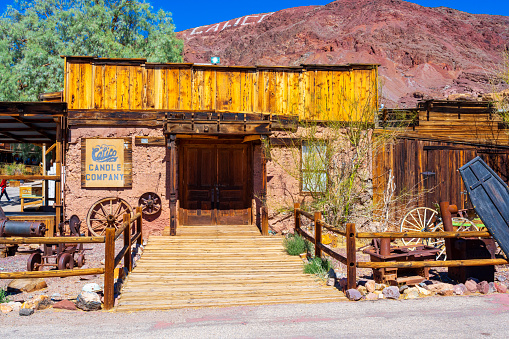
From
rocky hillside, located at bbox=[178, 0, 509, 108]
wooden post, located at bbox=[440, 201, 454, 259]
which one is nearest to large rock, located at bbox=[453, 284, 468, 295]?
wooden post, located at bbox=[440, 201, 454, 259]

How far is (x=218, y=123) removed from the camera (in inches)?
380

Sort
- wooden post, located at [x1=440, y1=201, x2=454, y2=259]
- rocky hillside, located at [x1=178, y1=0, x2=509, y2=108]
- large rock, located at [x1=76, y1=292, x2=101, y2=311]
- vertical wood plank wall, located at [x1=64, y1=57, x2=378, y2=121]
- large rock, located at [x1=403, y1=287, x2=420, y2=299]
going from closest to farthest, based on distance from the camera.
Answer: large rock, located at [x1=76, y1=292, x2=101, y2=311] < large rock, located at [x1=403, y1=287, x2=420, y2=299] < wooden post, located at [x1=440, y1=201, x2=454, y2=259] < vertical wood plank wall, located at [x1=64, y1=57, x2=378, y2=121] < rocky hillside, located at [x1=178, y1=0, x2=509, y2=108]

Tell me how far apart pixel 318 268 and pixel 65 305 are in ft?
13.4

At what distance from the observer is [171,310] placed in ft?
17.3

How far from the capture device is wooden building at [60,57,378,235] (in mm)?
9938

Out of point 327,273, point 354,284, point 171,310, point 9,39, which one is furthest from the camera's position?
point 9,39

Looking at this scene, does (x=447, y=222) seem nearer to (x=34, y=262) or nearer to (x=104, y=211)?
(x=34, y=262)

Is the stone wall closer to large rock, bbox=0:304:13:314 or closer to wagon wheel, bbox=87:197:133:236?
wagon wheel, bbox=87:197:133:236

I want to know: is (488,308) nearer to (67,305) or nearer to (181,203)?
(67,305)

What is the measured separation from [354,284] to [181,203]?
20.3 ft

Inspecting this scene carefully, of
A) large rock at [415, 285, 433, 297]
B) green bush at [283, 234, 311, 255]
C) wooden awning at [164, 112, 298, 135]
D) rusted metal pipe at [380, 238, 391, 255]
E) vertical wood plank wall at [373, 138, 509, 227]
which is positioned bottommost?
large rock at [415, 285, 433, 297]

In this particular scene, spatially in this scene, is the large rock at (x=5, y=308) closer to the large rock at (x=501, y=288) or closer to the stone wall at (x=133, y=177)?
the stone wall at (x=133, y=177)

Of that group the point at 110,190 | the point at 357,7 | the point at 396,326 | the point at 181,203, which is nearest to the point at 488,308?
the point at 396,326

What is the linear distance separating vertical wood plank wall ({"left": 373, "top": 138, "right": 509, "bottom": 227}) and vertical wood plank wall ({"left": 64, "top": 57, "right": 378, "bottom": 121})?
153 centimetres
